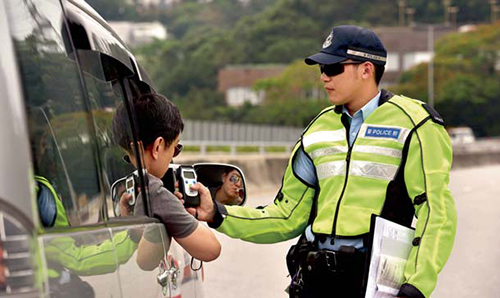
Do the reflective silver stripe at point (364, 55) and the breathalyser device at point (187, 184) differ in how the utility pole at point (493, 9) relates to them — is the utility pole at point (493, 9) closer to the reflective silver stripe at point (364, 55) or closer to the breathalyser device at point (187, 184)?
the reflective silver stripe at point (364, 55)

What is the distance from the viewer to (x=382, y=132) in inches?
182

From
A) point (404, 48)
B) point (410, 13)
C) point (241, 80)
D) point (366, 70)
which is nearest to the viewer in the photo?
point (366, 70)

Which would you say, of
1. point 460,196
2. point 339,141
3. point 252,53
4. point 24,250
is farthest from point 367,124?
point 252,53

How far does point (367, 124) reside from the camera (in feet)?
15.3

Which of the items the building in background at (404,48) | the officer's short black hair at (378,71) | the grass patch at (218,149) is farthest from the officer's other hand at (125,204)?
the building in background at (404,48)

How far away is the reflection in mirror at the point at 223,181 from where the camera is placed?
16.1ft

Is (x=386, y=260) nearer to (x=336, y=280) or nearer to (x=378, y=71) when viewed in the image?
(x=336, y=280)

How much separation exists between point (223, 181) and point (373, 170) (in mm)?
Answer: 668

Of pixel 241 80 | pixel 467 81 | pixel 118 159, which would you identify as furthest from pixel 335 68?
pixel 241 80

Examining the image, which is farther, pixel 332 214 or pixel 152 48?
pixel 152 48

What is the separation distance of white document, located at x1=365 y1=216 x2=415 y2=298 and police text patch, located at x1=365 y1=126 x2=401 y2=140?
0.33 meters

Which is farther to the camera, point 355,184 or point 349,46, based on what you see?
point 349,46

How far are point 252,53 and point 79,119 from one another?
148 meters

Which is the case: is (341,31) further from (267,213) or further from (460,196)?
(460,196)
